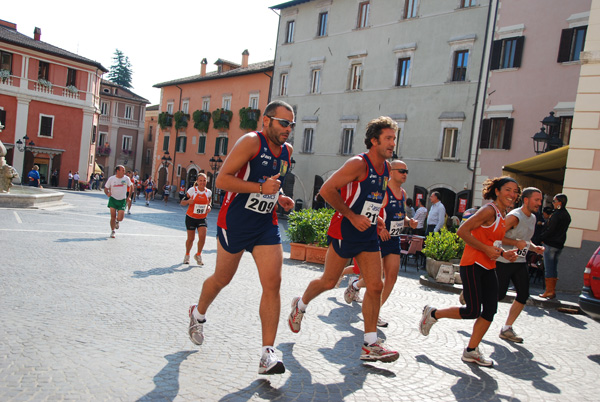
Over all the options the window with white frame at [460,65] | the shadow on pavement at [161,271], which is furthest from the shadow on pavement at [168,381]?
the window with white frame at [460,65]

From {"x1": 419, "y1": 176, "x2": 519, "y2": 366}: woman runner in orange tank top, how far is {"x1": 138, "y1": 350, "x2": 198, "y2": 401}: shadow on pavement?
2.73 metres

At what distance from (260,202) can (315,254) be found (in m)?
7.95

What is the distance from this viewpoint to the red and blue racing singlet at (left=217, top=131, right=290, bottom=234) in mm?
4363

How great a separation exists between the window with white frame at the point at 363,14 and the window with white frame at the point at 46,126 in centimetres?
2755

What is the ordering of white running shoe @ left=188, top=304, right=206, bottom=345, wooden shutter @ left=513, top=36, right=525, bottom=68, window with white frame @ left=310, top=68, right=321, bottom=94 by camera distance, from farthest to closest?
1. window with white frame @ left=310, top=68, right=321, bottom=94
2. wooden shutter @ left=513, top=36, right=525, bottom=68
3. white running shoe @ left=188, top=304, right=206, bottom=345

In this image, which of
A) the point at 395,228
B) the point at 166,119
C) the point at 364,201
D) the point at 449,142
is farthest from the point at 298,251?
the point at 166,119

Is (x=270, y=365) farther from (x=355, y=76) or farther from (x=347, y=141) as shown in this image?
(x=355, y=76)

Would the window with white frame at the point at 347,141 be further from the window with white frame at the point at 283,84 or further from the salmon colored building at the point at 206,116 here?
the salmon colored building at the point at 206,116

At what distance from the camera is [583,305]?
6816 millimetres

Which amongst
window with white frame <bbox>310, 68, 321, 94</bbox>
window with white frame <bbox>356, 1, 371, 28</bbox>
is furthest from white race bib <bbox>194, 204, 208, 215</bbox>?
window with white frame <bbox>310, 68, 321, 94</bbox>

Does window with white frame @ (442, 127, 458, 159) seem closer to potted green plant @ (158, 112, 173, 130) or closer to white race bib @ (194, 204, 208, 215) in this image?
white race bib @ (194, 204, 208, 215)

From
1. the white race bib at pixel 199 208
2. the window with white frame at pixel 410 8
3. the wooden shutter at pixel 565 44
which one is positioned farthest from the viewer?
the window with white frame at pixel 410 8

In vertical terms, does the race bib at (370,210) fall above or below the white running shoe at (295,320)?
above

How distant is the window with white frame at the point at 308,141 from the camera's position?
34875 millimetres
